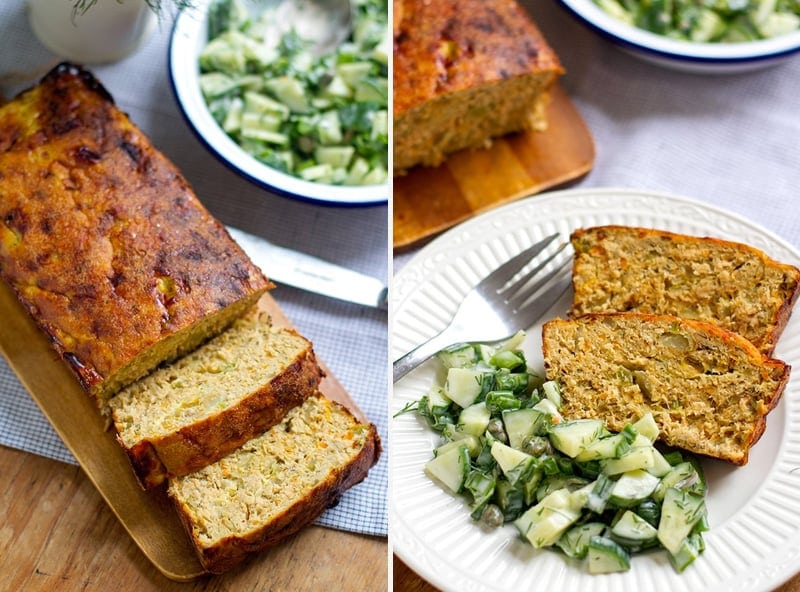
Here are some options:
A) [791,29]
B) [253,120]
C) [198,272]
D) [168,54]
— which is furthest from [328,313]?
[791,29]

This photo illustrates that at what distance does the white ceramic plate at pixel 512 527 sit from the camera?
8.32 ft

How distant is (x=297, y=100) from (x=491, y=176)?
833 millimetres

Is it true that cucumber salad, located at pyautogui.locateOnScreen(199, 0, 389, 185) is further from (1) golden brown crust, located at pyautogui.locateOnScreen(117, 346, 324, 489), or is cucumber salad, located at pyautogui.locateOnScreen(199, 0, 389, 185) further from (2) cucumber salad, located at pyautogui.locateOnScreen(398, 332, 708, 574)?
(2) cucumber salad, located at pyautogui.locateOnScreen(398, 332, 708, 574)

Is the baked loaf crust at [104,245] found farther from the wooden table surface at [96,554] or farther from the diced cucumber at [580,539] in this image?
the diced cucumber at [580,539]

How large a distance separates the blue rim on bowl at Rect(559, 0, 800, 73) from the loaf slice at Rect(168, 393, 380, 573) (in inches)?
77.6

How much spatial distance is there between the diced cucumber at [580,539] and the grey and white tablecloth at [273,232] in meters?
0.62

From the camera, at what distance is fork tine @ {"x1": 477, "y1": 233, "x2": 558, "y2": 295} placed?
3.05 metres

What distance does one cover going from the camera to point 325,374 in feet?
10.3

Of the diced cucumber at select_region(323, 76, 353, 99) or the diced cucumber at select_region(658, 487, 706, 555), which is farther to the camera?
the diced cucumber at select_region(323, 76, 353, 99)

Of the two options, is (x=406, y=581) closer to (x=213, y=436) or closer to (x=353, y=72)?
(x=213, y=436)

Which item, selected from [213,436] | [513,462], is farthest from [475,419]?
[213,436]

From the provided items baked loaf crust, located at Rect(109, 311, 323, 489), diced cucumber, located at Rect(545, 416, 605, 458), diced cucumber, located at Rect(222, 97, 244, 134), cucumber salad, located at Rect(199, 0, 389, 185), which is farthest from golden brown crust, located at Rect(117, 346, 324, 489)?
diced cucumber, located at Rect(222, 97, 244, 134)

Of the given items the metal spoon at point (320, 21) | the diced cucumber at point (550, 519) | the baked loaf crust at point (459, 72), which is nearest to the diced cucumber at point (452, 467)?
the diced cucumber at point (550, 519)

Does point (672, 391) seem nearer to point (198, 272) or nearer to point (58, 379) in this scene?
point (198, 272)
